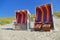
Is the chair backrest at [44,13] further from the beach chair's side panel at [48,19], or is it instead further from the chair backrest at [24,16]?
the chair backrest at [24,16]

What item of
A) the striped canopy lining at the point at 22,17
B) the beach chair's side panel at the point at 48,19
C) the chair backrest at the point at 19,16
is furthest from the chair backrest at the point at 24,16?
the beach chair's side panel at the point at 48,19

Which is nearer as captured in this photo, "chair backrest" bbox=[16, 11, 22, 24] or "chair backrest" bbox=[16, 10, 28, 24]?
"chair backrest" bbox=[16, 10, 28, 24]

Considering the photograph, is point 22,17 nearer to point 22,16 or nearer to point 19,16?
point 22,16

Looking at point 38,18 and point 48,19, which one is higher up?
point 38,18

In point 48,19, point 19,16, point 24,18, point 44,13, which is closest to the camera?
point 48,19

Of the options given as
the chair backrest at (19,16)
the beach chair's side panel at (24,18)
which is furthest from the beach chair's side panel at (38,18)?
the chair backrest at (19,16)

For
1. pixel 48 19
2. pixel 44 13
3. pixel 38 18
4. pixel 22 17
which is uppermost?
pixel 44 13

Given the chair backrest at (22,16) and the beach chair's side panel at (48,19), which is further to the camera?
the chair backrest at (22,16)

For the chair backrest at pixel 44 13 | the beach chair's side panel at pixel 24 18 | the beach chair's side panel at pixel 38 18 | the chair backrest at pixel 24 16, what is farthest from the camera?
the chair backrest at pixel 44 13

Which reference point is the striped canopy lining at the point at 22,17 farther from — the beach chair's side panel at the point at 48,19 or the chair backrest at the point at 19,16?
the beach chair's side panel at the point at 48,19

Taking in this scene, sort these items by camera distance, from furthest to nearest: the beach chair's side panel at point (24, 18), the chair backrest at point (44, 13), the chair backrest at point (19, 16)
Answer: the chair backrest at point (19, 16)
the chair backrest at point (44, 13)
the beach chair's side panel at point (24, 18)

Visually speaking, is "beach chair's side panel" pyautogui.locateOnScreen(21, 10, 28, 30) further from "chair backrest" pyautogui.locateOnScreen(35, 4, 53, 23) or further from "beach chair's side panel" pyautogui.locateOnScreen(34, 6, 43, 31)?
"chair backrest" pyautogui.locateOnScreen(35, 4, 53, 23)

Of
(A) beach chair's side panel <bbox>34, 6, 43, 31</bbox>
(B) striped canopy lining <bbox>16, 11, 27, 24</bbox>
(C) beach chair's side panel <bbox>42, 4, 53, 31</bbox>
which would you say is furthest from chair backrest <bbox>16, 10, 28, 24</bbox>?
(C) beach chair's side panel <bbox>42, 4, 53, 31</bbox>

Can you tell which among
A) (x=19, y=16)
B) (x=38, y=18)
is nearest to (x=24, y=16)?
(x=19, y=16)
